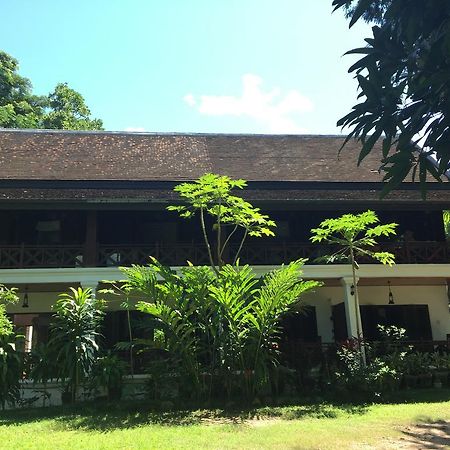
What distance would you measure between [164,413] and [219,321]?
1943 millimetres

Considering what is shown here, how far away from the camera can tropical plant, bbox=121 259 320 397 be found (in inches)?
385

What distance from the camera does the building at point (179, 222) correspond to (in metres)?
13.3

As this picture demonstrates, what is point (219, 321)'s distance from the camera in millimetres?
10000

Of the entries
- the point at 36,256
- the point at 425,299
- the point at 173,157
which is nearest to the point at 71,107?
the point at 173,157

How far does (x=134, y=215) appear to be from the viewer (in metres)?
15.5

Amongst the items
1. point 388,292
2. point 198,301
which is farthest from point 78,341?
point 388,292

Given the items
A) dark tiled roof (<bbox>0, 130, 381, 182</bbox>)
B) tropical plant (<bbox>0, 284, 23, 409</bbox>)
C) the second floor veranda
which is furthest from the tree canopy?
tropical plant (<bbox>0, 284, 23, 409</bbox>)

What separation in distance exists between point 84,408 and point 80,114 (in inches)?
998

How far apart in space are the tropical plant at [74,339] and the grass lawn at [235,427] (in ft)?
2.41

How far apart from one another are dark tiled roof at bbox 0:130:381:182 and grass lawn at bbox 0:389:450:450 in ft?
25.5

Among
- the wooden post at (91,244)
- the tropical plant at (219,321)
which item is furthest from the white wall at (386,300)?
the wooden post at (91,244)

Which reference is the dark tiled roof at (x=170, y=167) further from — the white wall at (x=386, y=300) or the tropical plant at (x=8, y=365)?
the tropical plant at (x=8, y=365)

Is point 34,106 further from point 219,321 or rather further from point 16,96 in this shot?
point 219,321

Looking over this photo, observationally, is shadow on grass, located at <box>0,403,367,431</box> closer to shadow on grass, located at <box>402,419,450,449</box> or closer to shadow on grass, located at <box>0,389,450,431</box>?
shadow on grass, located at <box>0,389,450,431</box>
